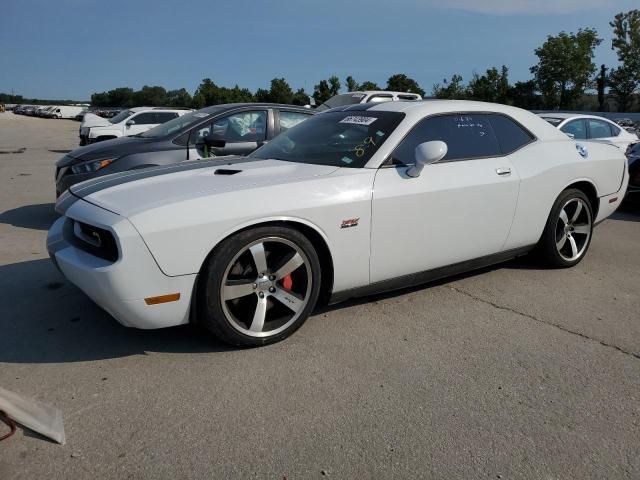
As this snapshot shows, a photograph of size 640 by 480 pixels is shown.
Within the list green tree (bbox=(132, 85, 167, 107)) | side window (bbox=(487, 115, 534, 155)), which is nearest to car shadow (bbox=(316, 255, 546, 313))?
side window (bbox=(487, 115, 534, 155))

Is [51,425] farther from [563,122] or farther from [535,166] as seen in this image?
[563,122]

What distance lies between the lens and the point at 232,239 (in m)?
2.89

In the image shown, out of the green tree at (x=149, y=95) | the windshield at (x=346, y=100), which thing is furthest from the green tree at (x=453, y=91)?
the green tree at (x=149, y=95)

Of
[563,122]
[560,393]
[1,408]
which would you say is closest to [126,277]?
[1,408]

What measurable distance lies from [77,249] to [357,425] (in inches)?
71.8

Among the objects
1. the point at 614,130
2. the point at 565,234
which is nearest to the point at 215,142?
the point at 565,234

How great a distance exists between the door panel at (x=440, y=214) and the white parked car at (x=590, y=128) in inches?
257

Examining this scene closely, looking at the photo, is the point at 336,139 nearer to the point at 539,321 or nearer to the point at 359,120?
the point at 359,120

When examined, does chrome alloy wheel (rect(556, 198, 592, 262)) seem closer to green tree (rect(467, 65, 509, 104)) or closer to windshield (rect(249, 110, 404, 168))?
windshield (rect(249, 110, 404, 168))

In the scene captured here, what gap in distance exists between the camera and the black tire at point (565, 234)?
Answer: 445 centimetres

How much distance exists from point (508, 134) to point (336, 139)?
1455mm

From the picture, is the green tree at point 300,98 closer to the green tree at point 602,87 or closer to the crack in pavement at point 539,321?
the green tree at point 602,87

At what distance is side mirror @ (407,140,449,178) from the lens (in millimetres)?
3311

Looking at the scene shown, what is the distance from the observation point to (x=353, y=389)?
2.68 meters
